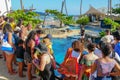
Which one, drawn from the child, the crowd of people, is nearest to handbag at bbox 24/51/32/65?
the crowd of people

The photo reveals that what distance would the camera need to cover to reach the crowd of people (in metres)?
4.69

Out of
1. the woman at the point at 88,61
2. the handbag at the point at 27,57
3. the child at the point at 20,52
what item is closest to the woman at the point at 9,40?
the child at the point at 20,52

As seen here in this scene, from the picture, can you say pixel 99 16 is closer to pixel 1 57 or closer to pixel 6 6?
pixel 6 6

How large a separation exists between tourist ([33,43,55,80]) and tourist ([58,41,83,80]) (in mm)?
251

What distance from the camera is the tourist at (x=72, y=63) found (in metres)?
5.45

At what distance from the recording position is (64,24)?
34406 millimetres

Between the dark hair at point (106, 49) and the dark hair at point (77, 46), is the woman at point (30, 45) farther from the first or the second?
the dark hair at point (106, 49)

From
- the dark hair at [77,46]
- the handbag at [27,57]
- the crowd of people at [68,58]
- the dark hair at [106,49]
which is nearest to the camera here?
the dark hair at [106,49]

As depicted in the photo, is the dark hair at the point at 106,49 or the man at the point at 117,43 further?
the man at the point at 117,43

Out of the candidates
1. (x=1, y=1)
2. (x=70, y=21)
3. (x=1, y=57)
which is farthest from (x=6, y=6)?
(x=1, y=57)

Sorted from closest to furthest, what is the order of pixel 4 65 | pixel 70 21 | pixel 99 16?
pixel 4 65 → pixel 70 21 → pixel 99 16

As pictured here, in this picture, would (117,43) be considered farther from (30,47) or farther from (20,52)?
(20,52)

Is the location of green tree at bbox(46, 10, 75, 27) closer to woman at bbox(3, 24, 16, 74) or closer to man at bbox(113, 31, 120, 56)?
woman at bbox(3, 24, 16, 74)

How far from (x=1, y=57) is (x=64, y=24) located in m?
25.9
